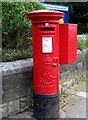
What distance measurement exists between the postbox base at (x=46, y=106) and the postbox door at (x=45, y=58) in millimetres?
84

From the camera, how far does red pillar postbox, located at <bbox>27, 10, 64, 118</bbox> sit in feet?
11.9

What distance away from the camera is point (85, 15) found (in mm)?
12125

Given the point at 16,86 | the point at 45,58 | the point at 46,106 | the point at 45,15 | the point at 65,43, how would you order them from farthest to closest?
the point at 65,43 → the point at 16,86 → the point at 46,106 → the point at 45,58 → the point at 45,15

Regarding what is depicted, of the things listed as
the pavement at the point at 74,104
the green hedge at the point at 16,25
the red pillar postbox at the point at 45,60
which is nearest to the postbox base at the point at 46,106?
the red pillar postbox at the point at 45,60

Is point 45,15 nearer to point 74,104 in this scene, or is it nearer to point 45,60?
point 45,60

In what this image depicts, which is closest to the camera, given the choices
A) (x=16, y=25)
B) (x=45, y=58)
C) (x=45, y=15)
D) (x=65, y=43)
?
(x=45, y=15)

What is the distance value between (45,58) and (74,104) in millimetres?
1373

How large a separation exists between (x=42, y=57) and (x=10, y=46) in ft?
4.65

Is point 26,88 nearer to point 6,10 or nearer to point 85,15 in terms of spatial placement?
point 6,10

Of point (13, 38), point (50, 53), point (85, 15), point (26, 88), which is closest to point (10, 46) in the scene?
point (13, 38)

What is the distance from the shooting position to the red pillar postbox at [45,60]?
3.64 meters

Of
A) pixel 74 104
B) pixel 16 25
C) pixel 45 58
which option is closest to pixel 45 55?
pixel 45 58

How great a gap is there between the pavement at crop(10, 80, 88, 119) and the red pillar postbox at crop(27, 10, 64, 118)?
0.29 m

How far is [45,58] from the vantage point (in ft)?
12.2
